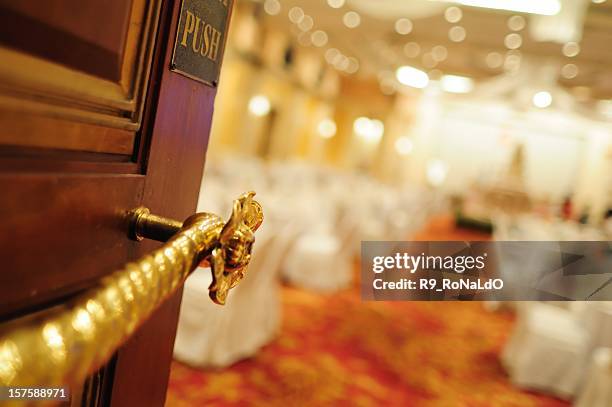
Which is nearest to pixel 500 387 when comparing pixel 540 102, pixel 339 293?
pixel 339 293

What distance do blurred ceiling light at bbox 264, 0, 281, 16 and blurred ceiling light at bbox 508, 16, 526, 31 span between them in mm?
4506

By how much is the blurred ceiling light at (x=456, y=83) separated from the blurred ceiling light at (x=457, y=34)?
130 inches

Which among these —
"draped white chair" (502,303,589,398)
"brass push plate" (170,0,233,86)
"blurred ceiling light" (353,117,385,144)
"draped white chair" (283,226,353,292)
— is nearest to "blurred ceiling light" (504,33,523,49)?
"draped white chair" (283,226,353,292)

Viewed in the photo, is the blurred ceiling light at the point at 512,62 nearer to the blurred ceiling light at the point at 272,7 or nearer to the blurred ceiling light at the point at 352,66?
the blurred ceiling light at the point at 352,66

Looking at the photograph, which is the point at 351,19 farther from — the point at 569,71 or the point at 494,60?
the point at 569,71

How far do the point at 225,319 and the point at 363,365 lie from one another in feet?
3.68

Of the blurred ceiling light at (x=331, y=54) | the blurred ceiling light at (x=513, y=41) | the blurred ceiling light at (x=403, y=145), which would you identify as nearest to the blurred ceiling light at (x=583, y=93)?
the blurred ceiling light at (x=513, y=41)

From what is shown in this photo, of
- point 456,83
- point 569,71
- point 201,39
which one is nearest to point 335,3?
point 569,71

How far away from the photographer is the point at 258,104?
1289 cm

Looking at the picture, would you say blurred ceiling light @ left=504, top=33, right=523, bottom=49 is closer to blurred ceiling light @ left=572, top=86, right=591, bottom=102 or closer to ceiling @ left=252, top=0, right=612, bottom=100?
ceiling @ left=252, top=0, right=612, bottom=100

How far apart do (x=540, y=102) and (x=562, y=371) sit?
768 centimetres

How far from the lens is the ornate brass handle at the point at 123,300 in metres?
0.28

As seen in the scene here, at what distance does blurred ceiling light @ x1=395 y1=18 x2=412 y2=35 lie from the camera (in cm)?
975

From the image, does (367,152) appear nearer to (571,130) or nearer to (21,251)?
(571,130)
